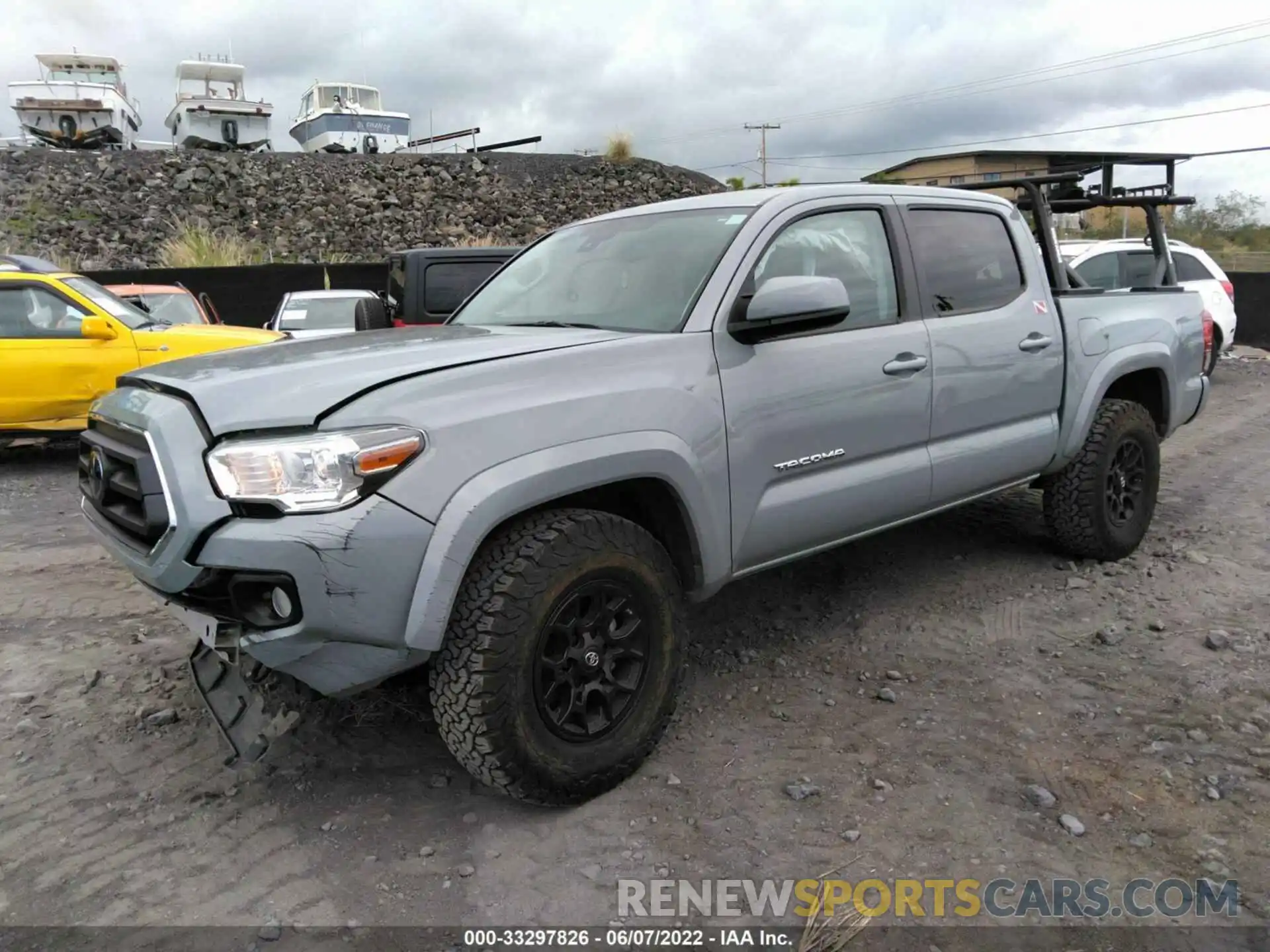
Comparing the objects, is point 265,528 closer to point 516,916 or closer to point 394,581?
point 394,581

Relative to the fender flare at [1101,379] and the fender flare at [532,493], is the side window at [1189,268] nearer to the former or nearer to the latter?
the fender flare at [1101,379]

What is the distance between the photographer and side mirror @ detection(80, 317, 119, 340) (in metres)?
7.64

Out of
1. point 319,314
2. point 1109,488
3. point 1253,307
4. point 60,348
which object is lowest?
point 1109,488

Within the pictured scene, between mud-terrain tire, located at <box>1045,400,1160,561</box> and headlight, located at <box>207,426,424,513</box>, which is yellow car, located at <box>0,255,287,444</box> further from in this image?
mud-terrain tire, located at <box>1045,400,1160,561</box>

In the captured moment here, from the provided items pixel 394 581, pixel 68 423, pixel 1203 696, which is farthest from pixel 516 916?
pixel 68 423

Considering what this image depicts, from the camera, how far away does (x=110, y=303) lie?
26.7 feet

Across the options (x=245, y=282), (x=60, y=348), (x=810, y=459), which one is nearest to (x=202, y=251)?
(x=245, y=282)

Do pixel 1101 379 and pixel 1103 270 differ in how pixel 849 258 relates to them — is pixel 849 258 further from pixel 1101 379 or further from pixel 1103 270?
pixel 1103 270

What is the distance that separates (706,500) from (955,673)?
1460 millimetres

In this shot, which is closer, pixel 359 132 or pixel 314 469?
pixel 314 469

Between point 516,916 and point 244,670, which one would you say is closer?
point 516,916

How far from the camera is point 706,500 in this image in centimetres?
294

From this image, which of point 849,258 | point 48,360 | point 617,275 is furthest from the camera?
point 48,360

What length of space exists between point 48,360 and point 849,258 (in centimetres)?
692
